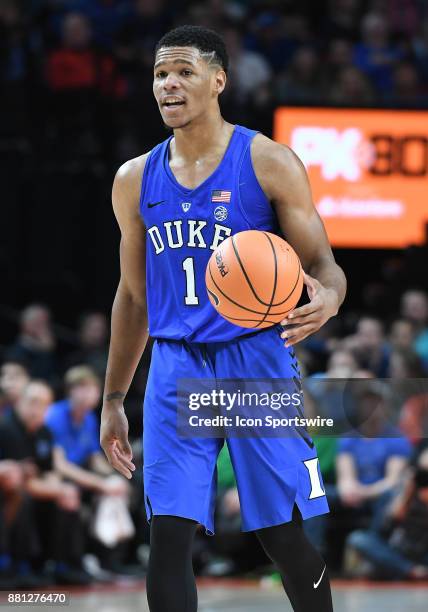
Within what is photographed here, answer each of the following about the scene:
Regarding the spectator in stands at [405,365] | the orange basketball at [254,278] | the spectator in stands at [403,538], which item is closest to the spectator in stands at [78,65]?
the spectator in stands at [405,365]

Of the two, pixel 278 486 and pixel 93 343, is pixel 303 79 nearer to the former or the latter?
pixel 93 343

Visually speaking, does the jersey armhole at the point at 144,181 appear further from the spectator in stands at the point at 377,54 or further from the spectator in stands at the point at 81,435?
the spectator in stands at the point at 377,54

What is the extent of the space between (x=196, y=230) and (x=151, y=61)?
729 centimetres

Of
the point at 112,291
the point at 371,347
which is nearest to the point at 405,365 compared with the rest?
the point at 371,347

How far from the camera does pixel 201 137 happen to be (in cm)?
407

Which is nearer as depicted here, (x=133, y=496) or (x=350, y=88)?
(x=133, y=496)

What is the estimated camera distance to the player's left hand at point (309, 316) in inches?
141

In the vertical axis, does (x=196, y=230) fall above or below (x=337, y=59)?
below

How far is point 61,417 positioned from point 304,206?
4895mm

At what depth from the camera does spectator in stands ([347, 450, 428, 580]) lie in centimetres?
824

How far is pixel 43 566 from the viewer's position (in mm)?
8023

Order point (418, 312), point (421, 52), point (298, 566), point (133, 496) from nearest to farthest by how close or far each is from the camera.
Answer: point (298, 566)
point (133, 496)
point (418, 312)
point (421, 52)

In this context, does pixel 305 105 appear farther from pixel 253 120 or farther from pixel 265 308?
pixel 265 308

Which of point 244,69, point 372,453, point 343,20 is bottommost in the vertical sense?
point 372,453
